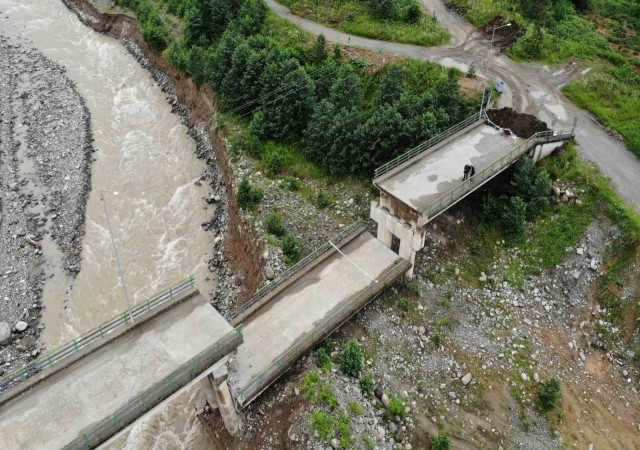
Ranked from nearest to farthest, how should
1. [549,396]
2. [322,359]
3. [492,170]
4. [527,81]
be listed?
[549,396]
[322,359]
[492,170]
[527,81]

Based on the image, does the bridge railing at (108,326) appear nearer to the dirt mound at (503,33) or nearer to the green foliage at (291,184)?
the green foliage at (291,184)

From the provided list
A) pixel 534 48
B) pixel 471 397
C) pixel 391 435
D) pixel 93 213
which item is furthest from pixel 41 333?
pixel 534 48

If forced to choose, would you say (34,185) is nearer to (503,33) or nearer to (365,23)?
(365,23)

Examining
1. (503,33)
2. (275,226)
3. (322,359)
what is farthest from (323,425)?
(503,33)

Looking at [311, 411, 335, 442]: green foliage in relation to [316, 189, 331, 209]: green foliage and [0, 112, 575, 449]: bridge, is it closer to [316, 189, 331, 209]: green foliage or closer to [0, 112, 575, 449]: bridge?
[0, 112, 575, 449]: bridge

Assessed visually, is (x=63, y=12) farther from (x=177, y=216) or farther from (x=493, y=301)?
(x=493, y=301)

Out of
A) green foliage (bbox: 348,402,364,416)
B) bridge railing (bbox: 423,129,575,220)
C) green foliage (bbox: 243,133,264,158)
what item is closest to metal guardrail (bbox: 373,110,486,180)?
bridge railing (bbox: 423,129,575,220)
